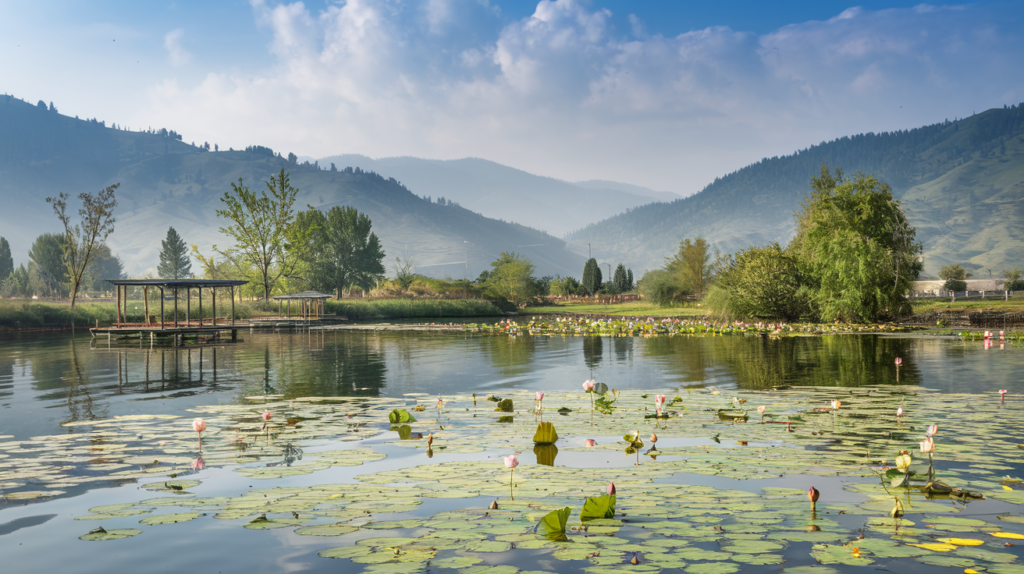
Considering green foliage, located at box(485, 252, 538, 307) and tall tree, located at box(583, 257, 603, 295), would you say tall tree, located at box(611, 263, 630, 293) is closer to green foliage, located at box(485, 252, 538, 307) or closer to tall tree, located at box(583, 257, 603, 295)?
tall tree, located at box(583, 257, 603, 295)

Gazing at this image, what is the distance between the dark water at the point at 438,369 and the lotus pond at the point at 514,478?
0.20 meters

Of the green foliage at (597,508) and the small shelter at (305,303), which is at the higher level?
the small shelter at (305,303)

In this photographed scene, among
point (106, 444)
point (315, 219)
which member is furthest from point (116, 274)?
point (106, 444)

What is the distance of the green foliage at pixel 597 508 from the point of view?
4719 mm

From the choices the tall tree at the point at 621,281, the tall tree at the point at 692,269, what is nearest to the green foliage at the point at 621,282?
the tall tree at the point at 621,281

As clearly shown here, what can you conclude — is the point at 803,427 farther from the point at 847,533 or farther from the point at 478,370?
the point at 478,370

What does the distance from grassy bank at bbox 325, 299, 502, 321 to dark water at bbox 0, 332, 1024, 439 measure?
3101 cm

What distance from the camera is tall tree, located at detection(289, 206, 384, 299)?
79.2 metres

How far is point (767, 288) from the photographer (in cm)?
3794

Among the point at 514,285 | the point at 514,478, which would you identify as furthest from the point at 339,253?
the point at 514,478

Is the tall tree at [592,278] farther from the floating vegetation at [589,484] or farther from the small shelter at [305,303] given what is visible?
the floating vegetation at [589,484]

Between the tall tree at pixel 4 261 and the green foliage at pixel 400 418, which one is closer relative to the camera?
the green foliage at pixel 400 418

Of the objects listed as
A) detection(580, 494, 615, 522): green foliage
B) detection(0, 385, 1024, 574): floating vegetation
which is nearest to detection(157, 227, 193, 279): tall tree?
detection(0, 385, 1024, 574): floating vegetation

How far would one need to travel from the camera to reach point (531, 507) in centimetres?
508
